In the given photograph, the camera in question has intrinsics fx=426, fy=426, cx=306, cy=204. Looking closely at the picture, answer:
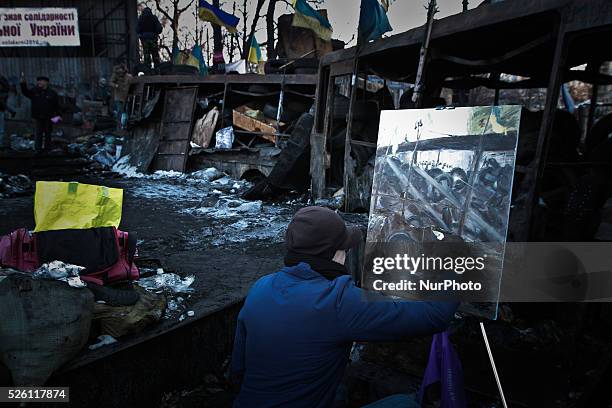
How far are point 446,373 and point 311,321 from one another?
758 millimetres

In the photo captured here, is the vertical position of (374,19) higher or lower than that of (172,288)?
higher

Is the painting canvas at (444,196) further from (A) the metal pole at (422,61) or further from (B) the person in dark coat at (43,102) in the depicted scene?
(B) the person in dark coat at (43,102)

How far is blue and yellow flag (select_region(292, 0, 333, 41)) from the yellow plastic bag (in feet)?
19.8

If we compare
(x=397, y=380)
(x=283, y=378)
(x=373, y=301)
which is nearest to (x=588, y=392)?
(x=373, y=301)

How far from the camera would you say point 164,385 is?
2.88 meters

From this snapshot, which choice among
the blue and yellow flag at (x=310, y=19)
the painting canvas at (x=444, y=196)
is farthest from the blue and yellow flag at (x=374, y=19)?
the painting canvas at (x=444, y=196)

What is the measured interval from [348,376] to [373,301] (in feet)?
5.28

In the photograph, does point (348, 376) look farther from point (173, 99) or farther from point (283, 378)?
point (173, 99)

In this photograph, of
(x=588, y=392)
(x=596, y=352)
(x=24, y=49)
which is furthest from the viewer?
(x=24, y=49)

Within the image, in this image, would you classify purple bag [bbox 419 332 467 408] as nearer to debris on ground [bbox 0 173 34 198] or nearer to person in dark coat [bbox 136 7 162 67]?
debris on ground [bbox 0 173 34 198]

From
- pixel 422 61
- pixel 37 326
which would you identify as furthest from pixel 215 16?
pixel 37 326

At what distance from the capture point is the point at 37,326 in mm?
2158

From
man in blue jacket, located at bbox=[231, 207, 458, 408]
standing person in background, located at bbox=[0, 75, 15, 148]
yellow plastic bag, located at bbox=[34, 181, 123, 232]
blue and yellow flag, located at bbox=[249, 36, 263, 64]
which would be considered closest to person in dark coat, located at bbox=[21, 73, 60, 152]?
standing person in background, located at bbox=[0, 75, 15, 148]

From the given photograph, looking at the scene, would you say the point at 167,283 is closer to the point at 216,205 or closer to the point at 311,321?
the point at 311,321
